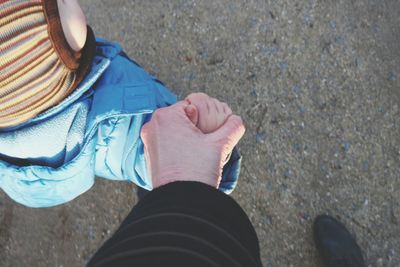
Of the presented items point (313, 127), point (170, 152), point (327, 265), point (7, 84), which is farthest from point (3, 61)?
point (327, 265)

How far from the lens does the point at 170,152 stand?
2.77 ft

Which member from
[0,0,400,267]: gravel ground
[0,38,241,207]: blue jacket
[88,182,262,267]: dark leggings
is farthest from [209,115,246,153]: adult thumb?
[0,0,400,267]: gravel ground

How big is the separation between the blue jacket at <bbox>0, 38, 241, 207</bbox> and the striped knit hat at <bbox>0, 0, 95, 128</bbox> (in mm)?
79

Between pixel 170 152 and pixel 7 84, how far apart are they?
0.33 m

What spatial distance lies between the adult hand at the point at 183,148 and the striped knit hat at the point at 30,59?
0.23 m

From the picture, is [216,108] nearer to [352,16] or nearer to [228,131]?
[228,131]

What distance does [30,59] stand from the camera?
33.0 inches

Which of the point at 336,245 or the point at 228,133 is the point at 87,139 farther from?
the point at 336,245

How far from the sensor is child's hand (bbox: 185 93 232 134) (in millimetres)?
951

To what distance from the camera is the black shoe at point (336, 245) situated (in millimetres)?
1562

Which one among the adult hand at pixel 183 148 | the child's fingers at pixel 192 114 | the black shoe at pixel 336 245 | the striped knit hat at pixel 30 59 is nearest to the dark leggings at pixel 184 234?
the adult hand at pixel 183 148

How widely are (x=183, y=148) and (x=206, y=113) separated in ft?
0.51

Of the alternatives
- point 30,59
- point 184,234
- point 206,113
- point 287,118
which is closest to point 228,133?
point 206,113

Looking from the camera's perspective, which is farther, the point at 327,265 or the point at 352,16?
the point at 352,16
